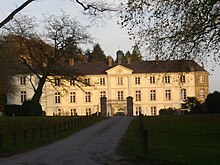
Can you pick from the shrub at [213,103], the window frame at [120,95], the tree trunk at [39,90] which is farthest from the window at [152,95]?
the tree trunk at [39,90]

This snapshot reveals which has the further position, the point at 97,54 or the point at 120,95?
the point at 97,54

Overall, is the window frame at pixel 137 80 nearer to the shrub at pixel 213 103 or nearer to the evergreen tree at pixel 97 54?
the evergreen tree at pixel 97 54

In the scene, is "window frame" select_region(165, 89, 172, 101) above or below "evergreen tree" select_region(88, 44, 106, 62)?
below

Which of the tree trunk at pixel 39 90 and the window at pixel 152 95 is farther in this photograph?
the window at pixel 152 95

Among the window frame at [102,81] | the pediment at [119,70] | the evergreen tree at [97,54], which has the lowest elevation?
the window frame at [102,81]

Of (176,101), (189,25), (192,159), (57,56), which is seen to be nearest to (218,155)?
(192,159)

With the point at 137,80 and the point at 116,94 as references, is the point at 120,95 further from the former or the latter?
the point at 137,80

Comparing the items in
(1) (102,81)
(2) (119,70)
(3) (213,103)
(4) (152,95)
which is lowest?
(3) (213,103)

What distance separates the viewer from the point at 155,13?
91.4ft

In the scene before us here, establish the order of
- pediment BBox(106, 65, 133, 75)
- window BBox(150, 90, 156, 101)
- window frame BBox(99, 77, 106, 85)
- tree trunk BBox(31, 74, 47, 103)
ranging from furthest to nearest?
1. window frame BBox(99, 77, 106, 85)
2. pediment BBox(106, 65, 133, 75)
3. window BBox(150, 90, 156, 101)
4. tree trunk BBox(31, 74, 47, 103)

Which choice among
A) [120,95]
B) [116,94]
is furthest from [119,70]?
[120,95]

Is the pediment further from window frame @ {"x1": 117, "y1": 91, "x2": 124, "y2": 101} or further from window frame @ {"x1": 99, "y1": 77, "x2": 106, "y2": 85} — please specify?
window frame @ {"x1": 117, "y1": 91, "x2": 124, "y2": 101}

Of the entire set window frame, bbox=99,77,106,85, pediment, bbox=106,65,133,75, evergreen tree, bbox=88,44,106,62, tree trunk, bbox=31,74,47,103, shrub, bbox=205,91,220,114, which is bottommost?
shrub, bbox=205,91,220,114

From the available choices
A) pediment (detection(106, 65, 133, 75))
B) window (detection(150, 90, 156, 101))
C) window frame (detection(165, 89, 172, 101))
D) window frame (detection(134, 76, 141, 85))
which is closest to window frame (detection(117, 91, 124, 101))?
window frame (detection(134, 76, 141, 85))
